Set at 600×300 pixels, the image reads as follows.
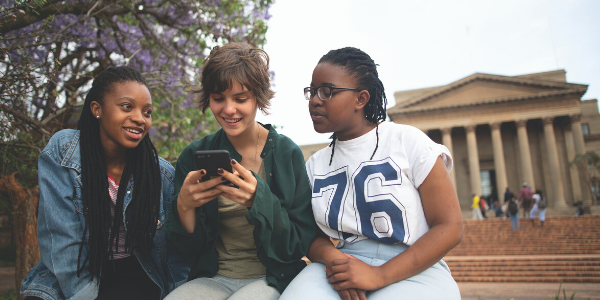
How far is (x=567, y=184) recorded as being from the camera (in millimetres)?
36469

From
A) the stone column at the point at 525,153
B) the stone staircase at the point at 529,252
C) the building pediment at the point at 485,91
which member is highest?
the building pediment at the point at 485,91

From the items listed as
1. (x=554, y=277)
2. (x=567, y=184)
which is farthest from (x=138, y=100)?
(x=567, y=184)

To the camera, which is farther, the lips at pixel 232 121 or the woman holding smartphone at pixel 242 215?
the lips at pixel 232 121

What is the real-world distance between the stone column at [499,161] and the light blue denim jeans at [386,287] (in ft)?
124

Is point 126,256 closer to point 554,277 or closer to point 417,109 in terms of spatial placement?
point 554,277

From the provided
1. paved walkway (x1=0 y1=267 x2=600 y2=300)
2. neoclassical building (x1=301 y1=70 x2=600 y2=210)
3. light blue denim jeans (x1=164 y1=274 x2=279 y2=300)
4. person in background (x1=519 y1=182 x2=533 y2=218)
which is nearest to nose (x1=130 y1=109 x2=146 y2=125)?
light blue denim jeans (x1=164 y1=274 x2=279 y2=300)

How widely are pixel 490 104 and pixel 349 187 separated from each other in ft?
130

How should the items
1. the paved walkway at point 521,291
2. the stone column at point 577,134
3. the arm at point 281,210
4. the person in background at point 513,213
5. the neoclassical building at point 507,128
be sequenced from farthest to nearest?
the neoclassical building at point 507,128, the stone column at point 577,134, the person in background at point 513,213, the paved walkway at point 521,291, the arm at point 281,210

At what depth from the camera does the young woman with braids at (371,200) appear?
192 centimetres

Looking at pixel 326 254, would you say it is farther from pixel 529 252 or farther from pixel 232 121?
pixel 529 252

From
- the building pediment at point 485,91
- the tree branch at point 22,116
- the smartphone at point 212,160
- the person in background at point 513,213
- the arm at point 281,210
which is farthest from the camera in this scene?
the building pediment at point 485,91

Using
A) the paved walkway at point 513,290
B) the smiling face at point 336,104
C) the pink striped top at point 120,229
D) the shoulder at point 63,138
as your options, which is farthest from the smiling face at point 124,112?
the paved walkway at point 513,290

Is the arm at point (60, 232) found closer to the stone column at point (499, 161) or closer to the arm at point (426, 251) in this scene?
the arm at point (426, 251)

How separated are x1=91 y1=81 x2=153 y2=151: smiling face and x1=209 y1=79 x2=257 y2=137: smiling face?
0.55 metres
